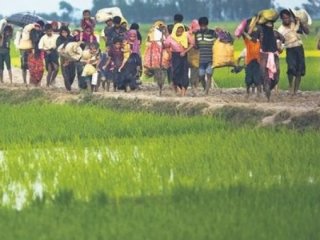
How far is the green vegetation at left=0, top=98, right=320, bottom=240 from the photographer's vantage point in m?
6.15

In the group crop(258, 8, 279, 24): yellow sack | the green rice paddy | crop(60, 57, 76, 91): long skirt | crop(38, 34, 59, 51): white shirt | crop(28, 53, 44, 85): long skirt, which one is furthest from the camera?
crop(28, 53, 44, 85): long skirt

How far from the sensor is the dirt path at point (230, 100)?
1191 centimetres

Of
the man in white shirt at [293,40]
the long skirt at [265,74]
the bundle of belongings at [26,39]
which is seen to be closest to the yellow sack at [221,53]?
the man in white shirt at [293,40]

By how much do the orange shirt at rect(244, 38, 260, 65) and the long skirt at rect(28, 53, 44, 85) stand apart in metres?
5.53

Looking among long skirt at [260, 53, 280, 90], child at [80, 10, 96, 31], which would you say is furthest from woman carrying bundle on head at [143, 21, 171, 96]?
long skirt at [260, 53, 280, 90]

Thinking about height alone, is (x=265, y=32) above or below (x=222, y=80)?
above

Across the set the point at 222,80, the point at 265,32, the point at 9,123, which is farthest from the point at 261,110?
the point at 222,80

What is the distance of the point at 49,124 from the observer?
39.7ft

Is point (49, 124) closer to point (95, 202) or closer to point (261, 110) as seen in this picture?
point (261, 110)

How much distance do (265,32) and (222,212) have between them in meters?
7.15

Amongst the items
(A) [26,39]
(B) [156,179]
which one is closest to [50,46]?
(A) [26,39]

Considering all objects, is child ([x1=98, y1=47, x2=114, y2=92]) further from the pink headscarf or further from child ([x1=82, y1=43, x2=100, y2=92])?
the pink headscarf

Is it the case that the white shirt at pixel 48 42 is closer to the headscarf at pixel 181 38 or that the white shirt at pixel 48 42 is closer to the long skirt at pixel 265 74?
the headscarf at pixel 181 38

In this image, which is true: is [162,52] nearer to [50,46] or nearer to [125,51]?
[125,51]
